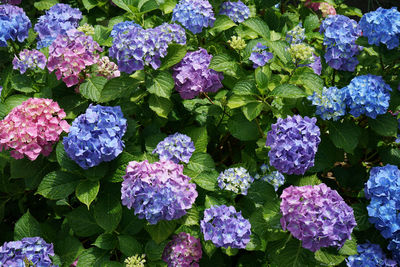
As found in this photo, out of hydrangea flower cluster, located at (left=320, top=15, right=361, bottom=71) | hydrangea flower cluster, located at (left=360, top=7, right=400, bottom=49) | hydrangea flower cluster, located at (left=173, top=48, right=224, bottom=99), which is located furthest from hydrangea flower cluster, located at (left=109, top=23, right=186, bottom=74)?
hydrangea flower cluster, located at (left=360, top=7, right=400, bottom=49)

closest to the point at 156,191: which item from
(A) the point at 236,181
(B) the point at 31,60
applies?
(A) the point at 236,181

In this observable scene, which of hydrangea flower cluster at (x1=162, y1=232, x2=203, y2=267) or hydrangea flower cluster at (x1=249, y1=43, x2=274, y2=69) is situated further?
hydrangea flower cluster at (x1=249, y1=43, x2=274, y2=69)

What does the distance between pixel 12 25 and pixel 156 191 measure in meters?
1.55

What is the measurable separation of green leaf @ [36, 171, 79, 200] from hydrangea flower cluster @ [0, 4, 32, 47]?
1.03m

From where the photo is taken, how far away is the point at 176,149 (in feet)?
7.28

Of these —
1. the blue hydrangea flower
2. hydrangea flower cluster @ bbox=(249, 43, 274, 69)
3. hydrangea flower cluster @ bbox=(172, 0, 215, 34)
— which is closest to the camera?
the blue hydrangea flower

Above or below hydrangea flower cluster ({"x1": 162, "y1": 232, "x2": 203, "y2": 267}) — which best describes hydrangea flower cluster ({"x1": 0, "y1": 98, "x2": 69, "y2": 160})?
above

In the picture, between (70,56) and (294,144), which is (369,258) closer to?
(294,144)

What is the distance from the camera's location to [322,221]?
1.83 metres

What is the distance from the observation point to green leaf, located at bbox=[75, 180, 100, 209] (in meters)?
2.05

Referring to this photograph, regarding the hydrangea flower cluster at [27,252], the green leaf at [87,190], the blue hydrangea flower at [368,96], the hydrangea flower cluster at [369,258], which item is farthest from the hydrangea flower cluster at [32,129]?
the hydrangea flower cluster at [369,258]

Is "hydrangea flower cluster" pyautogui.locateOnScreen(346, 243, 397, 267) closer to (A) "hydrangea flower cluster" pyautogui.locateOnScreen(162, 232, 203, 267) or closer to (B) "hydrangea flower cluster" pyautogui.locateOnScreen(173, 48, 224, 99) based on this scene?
(A) "hydrangea flower cluster" pyautogui.locateOnScreen(162, 232, 203, 267)

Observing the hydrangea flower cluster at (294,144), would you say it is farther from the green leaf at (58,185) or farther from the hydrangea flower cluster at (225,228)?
the green leaf at (58,185)

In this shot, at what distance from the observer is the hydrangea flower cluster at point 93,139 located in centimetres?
199
